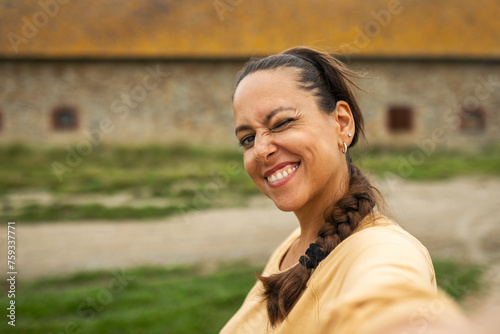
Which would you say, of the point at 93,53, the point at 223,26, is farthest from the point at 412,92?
the point at 93,53

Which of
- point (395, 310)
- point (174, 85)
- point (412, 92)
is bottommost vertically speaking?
point (412, 92)

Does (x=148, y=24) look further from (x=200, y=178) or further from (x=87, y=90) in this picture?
(x=200, y=178)

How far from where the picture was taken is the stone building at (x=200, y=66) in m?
17.1

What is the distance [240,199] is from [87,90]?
9.47 metres

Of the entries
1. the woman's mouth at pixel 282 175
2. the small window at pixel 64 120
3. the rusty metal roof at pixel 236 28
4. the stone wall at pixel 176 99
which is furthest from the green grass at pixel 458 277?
the small window at pixel 64 120

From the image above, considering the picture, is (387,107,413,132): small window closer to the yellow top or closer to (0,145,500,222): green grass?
(0,145,500,222): green grass

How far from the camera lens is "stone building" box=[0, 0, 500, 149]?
17.1 meters

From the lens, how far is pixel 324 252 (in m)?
1.42

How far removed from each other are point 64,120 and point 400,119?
13277mm

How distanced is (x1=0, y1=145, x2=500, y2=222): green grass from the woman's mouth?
22.3 feet

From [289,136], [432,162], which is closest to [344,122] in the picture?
[289,136]

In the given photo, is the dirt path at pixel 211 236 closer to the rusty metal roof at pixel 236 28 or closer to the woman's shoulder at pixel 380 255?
the woman's shoulder at pixel 380 255

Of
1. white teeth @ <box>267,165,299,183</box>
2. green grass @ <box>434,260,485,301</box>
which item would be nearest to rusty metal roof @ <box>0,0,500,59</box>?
green grass @ <box>434,260,485,301</box>

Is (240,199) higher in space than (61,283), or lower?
lower
